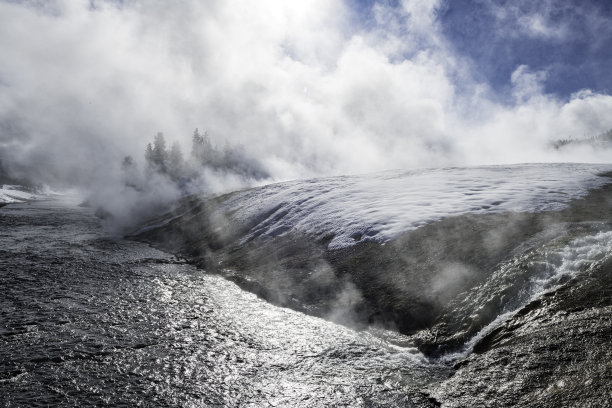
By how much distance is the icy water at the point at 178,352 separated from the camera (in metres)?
11.7

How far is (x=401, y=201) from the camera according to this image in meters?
31.4

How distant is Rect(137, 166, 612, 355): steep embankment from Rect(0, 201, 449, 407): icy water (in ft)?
7.30

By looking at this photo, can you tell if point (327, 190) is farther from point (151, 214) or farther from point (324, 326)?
point (151, 214)

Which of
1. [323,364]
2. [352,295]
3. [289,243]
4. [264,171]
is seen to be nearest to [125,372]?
[323,364]

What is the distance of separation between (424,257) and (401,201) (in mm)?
10316

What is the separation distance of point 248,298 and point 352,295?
6947 mm

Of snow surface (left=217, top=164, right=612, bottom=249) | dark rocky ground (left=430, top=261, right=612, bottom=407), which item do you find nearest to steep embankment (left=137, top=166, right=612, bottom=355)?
snow surface (left=217, top=164, right=612, bottom=249)

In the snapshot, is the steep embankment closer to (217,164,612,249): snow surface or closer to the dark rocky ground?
(217,164,612,249): snow surface

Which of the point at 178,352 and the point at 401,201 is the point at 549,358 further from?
the point at 401,201

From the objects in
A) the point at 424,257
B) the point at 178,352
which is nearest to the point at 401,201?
the point at 424,257

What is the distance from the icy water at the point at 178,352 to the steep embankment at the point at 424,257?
7.30 feet

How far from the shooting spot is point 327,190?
41.6m

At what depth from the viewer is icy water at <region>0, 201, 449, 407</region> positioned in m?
11.7

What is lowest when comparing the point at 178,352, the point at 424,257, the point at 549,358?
the point at 178,352
